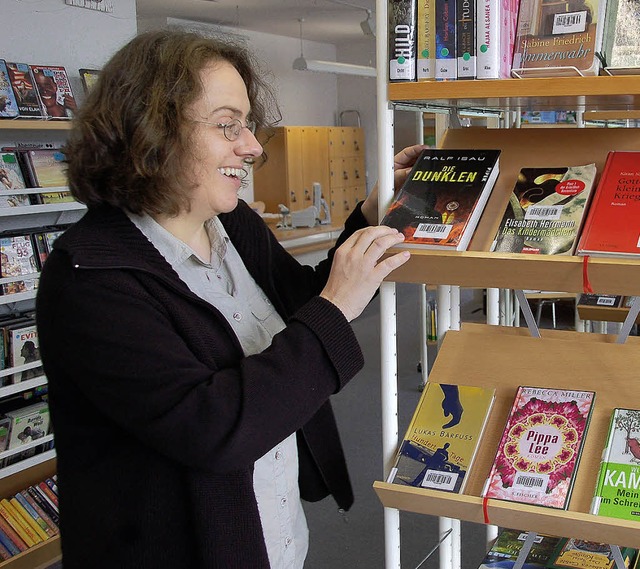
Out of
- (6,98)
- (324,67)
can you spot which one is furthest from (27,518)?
(324,67)

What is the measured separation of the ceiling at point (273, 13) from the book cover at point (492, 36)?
6.78 m

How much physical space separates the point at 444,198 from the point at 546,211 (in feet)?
0.64

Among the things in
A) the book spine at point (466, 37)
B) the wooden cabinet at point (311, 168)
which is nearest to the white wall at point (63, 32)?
the book spine at point (466, 37)

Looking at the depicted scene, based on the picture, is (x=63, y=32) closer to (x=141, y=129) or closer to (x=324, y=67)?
(x=141, y=129)

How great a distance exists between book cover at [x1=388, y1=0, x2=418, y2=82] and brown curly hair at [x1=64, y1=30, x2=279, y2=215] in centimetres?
34

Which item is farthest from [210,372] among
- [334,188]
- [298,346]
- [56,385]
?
[334,188]

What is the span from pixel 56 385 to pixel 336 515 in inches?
88.7

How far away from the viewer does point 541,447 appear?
4.69 feet

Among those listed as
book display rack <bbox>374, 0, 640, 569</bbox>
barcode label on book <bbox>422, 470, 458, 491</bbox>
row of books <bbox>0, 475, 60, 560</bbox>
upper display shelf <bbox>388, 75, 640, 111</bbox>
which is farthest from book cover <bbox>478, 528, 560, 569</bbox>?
row of books <bbox>0, 475, 60, 560</bbox>

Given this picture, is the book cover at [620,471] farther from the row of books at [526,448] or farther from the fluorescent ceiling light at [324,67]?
the fluorescent ceiling light at [324,67]

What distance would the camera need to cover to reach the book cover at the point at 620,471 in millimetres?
1301

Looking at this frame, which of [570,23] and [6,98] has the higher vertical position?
[570,23]

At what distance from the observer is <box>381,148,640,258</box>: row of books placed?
1.29 m

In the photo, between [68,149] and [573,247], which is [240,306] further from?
[573,247]
